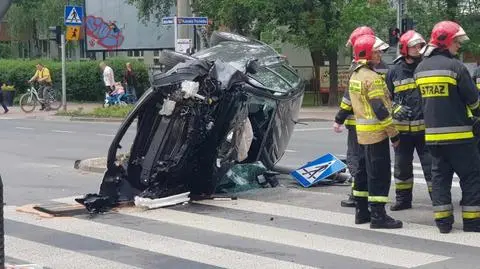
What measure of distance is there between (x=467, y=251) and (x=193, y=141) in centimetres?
348

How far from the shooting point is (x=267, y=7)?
2809 centimetres

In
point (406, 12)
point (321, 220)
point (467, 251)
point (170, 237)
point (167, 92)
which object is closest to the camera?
point (467, 251)

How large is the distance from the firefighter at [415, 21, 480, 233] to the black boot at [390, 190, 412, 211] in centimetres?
121

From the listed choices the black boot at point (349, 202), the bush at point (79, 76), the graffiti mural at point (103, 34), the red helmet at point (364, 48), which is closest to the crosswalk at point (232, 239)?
the black boot at point (349, 202)

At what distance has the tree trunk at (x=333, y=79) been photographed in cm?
2964

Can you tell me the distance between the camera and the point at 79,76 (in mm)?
33906

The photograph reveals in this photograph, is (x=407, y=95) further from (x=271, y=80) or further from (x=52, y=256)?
(x=52, y=256)

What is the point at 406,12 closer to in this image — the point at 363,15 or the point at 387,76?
the point at 363,15

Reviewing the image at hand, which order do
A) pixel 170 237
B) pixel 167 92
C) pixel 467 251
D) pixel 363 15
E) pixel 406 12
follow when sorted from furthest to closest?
pixel 406 12 < pixel 363 15 < pixel 167 92 < pixel 170 237 < pixel 467 251

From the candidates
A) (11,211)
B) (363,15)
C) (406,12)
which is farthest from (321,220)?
(406,12)

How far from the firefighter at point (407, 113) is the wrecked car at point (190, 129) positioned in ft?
5.91

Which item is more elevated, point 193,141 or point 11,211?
point 193,141

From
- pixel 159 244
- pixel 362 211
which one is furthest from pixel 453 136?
pixel 159 244

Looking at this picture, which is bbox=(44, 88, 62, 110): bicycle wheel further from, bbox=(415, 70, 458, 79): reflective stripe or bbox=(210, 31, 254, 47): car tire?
bbox=(415, 70, 458, 79): reflective stripe
